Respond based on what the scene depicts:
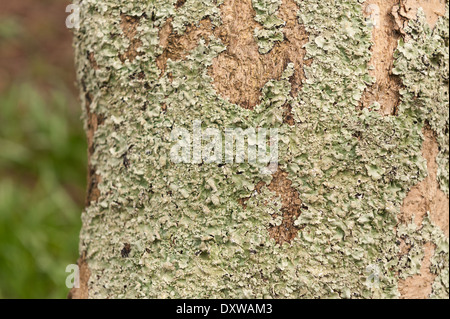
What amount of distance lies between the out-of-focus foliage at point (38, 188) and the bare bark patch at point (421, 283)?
5.30ft

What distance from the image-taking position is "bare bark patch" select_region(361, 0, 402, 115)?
3.41 ft

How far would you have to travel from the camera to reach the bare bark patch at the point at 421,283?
3.57ft

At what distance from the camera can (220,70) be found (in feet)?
3.42

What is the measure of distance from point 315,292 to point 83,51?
822 mm

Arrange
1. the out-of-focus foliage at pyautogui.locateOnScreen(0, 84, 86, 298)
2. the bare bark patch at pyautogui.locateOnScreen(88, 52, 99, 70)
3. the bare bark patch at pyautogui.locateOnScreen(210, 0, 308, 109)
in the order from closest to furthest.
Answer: the bare bark patch at pyautogui.locateOnScreen(210, 0, 308, 109) → the bare bark patch at pyautogui.locateOnScreen(88, 52, 99, 70) → the out-of-focus foliage at pyautogui.locateOnScreen(0, 84, 86, 298)

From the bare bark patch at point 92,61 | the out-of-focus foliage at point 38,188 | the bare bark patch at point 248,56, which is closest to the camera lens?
the bare bark patch at point 248,56

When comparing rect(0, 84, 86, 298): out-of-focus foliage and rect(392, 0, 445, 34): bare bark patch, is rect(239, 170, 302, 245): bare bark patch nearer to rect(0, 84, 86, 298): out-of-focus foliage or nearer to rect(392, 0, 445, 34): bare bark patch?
rect(392, 0, 445, 34): bare bark patch

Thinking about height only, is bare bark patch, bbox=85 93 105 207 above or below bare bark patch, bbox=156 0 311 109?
below

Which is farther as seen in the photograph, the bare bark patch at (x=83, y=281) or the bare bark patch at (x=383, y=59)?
the bare bark patch at (x=83, y=281)

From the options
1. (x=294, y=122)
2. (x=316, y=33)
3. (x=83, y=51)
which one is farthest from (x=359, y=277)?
(x=83, y=51)

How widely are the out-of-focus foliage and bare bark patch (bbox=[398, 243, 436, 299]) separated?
1616mm

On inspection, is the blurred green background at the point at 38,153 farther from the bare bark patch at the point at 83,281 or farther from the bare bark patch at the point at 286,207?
the bare bark patch at the point at 286,207

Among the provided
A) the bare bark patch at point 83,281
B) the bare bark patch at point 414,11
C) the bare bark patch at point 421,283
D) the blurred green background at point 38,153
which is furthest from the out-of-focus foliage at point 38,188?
the bare bark patch at point 414,11

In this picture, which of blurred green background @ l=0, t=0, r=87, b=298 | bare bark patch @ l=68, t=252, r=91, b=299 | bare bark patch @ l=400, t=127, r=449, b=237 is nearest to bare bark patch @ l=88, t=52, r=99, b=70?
bare bark patch @ l=68, t=252, r=91, b=299
